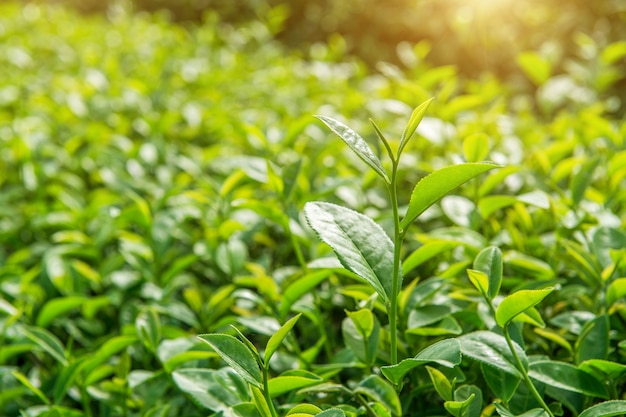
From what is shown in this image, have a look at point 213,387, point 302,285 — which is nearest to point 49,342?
point 213,387

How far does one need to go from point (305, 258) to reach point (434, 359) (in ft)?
2.67

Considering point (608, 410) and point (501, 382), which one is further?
point (501, 382)

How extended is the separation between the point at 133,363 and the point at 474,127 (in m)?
1.27

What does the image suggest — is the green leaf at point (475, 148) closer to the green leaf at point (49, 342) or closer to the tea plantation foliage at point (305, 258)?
the tea plantation foliage at point (305, 258)

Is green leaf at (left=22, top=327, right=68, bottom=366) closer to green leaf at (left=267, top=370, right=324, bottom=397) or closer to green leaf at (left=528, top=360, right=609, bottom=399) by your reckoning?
green leaf at (left=267, top=370, right=324, bottom=397)

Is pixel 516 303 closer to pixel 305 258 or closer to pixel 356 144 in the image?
pixel 356 144

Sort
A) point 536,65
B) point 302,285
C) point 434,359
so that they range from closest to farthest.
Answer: point 434,359, point 302,285, point 536,65

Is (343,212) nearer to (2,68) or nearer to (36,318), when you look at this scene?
(36,318)

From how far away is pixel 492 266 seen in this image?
107 centimetres

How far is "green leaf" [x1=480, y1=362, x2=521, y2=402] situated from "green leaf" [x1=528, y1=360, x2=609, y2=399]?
38 millimetres

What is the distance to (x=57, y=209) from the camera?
2.01m

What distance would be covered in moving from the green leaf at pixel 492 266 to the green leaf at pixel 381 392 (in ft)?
0.68

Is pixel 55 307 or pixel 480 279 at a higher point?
pixel 480 279

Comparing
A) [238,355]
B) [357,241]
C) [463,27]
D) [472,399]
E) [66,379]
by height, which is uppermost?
[463,27]
